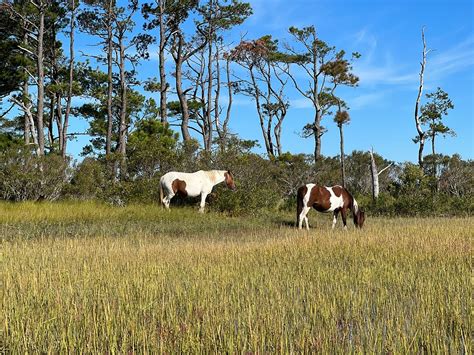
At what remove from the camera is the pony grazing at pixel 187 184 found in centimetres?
1467

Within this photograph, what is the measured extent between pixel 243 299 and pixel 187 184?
11.0 meters

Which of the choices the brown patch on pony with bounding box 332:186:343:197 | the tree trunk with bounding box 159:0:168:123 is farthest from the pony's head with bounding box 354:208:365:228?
the tree trunk with bounding box 159:0:168:123

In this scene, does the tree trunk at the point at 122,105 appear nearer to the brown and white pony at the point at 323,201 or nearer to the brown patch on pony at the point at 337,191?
the brown and white pony at the point at 323,201

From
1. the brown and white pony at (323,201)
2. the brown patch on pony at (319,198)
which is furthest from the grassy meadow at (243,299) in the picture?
the brown patch on pony at (319,198)

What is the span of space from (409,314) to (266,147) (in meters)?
31.4

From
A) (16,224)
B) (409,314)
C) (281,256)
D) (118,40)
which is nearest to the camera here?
(409,314)

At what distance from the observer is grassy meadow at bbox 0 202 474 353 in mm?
2980

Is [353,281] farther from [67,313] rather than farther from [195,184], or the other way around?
[195,184]

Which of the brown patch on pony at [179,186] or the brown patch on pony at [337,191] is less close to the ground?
the brown patch on pony at [179,186]

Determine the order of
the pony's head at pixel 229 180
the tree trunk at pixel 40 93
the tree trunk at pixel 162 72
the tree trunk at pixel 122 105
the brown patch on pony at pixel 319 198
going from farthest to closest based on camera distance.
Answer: the tree trunk at pixel 162 72
the tree trunk at pixel 122 105
the tree trunk at pixel 40 93
the pony's head at pixel 229 180
the brown patch on pony at pixel 319 198

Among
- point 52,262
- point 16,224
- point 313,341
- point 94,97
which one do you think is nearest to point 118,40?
point 94,97

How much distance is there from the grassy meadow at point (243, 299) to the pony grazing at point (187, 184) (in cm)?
686

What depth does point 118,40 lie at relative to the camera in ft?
82.6

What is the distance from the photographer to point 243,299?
389 centimetres
